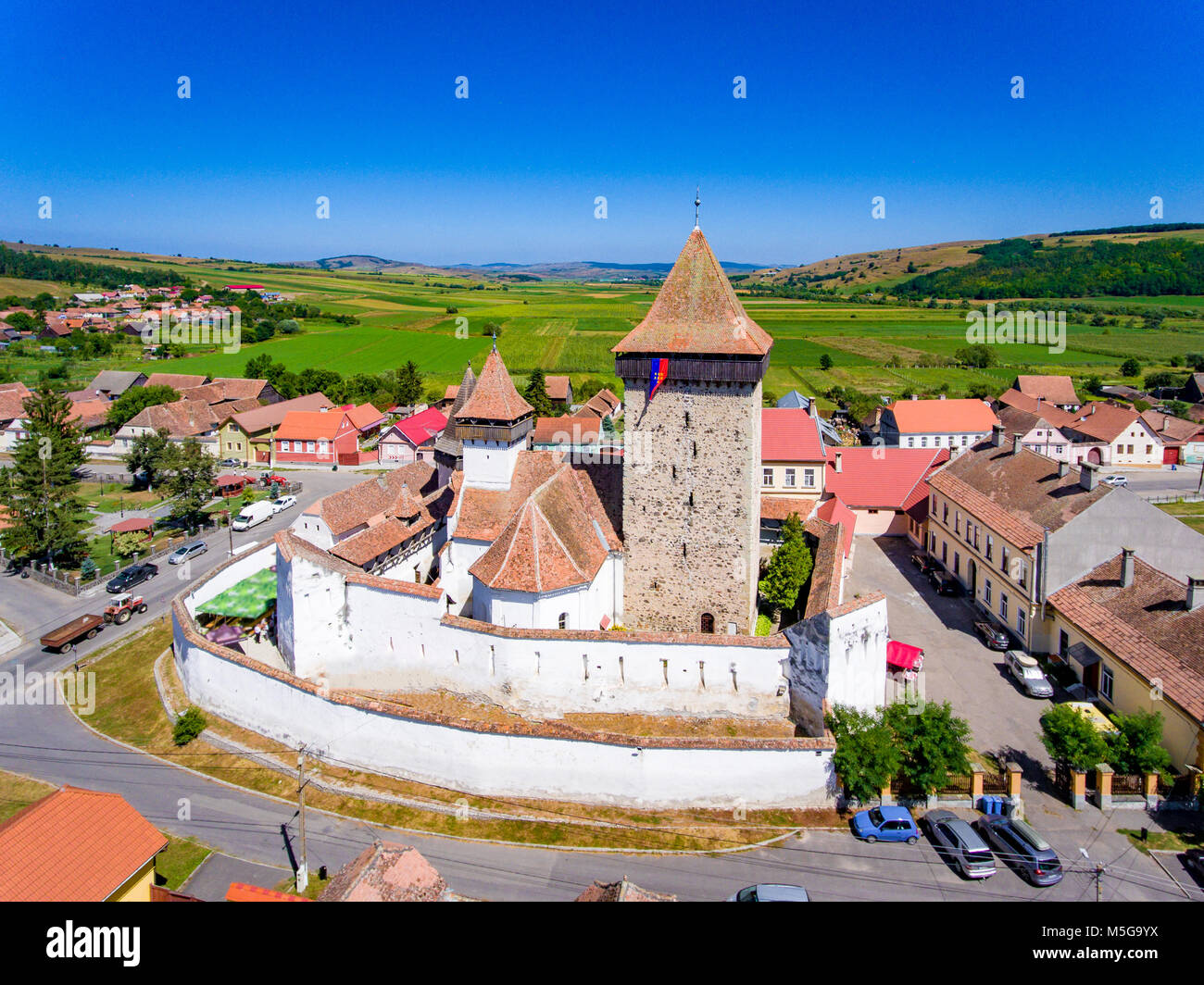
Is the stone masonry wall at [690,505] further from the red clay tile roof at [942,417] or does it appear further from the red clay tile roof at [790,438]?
the red clay tile roof at [942,417]

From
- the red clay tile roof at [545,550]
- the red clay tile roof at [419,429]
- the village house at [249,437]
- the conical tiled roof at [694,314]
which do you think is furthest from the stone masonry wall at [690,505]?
the village house at [249,437]

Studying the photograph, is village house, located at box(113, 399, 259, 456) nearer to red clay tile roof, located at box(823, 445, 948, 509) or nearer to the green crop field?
the green crop field

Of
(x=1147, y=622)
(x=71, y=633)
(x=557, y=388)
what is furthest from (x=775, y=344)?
(x=71, y=633)

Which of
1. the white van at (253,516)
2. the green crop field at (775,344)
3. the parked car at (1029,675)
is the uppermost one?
the green crop field at (775,344)

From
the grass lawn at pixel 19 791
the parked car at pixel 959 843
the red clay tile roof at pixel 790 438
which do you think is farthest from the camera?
the red clay tile roof at pixel 790 438
